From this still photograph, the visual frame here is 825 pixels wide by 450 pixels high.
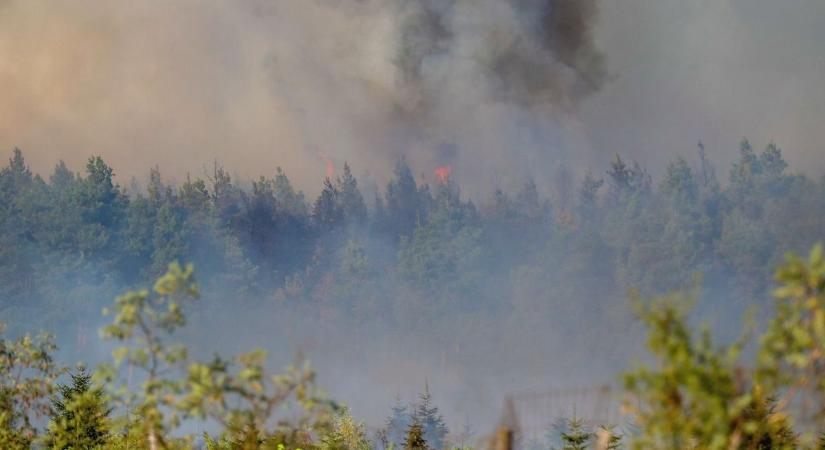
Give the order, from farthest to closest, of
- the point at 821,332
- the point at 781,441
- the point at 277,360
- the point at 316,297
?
the point at 316,297, the point at 277,360, the point at 781,441, the point at 821,332

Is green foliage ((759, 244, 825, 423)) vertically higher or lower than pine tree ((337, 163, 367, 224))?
lower

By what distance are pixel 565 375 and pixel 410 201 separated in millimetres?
44470

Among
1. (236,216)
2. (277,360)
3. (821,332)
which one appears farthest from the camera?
(236,216)

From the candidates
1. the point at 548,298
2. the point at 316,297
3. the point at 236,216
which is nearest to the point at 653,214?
the point at 548,298

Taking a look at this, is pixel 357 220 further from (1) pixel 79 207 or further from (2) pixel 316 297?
(1) pixel 79 207

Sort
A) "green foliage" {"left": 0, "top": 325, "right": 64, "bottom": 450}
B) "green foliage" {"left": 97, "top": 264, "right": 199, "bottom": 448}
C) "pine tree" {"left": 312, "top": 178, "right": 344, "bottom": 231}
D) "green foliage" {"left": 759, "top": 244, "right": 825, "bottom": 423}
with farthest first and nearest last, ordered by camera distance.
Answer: "pine tree" {"left": 312, "top": 178, "right": 344, "bottom": 231}
"green foliage" {"left": 0, "top": 325, "right": 64, "bottom": 450}
"green foliage" {"left": 97, "top": 264, "right": 199, "bottom": 448}
"green foliage" {"left": 759, "top": 244, "right": 825, "bottom": 423}

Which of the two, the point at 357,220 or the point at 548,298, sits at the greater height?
the point at 357,220

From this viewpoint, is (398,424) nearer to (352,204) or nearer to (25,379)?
(25,379)

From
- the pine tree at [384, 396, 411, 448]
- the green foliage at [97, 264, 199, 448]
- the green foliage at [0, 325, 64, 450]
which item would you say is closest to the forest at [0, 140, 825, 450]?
the pine tree at [384, 396, 411, 448]

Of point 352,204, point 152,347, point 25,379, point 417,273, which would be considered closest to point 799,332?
point 152,347

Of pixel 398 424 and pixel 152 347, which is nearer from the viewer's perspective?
pixel 152 347

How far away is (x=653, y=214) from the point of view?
86.8m

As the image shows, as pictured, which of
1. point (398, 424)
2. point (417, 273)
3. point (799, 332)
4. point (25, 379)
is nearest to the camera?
point (799, 332)

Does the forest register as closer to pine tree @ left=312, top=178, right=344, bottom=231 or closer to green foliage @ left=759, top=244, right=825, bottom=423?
pine tree @ left=312, top=178, right=344, bottom=231
